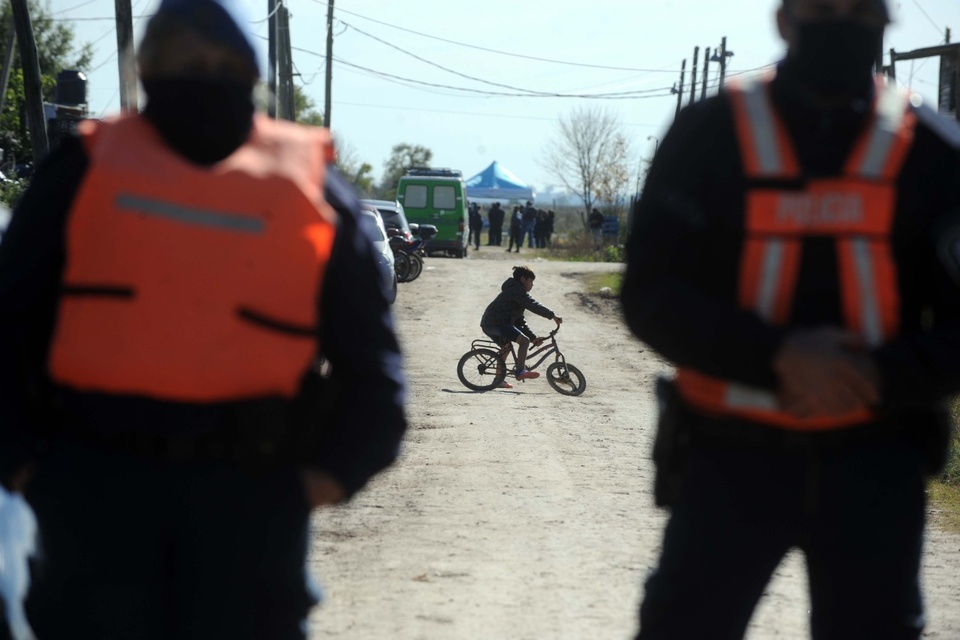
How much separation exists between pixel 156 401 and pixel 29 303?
29 centimetres

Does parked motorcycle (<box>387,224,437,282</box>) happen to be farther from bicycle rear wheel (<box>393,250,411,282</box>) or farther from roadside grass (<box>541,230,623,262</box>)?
roadside grass (<box>541,230,623,262</box>)

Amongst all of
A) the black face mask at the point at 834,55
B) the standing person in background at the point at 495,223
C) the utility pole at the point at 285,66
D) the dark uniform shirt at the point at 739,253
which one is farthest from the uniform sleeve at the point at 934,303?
the standing person in background at the point at 495,223

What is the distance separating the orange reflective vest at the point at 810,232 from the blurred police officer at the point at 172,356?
2.44 feet

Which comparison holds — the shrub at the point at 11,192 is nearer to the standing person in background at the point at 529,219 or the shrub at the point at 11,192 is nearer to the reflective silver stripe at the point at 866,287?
the reflective silver stripe at the point at 866,287

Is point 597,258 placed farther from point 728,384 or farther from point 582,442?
point 728,384

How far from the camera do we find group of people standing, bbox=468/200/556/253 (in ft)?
157

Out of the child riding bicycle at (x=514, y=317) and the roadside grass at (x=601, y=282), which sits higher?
the child riding bicycle at (x=514, y=317)

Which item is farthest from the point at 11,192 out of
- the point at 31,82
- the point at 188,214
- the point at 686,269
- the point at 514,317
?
the point at 686,269

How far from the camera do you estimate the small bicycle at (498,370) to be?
14648mm

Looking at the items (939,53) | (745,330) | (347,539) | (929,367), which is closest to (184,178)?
(745,330)

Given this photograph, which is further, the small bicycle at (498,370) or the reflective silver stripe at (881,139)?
the small bicycle at (498,370)

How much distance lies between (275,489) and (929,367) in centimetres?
118

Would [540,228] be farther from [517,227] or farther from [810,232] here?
[810,232]

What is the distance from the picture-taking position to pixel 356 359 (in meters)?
2.52
